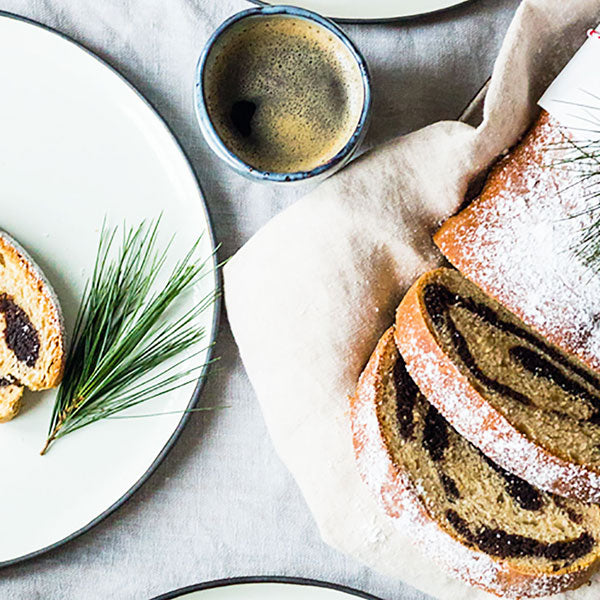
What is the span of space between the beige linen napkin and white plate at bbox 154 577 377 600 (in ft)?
0.24

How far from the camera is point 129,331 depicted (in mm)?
1187

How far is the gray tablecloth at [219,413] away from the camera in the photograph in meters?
1.19

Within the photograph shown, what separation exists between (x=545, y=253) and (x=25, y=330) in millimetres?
660

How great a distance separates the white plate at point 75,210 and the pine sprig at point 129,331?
16mm

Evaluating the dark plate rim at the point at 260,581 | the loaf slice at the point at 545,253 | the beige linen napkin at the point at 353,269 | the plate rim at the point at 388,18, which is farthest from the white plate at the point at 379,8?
the dark plate rim at the point at 260,581

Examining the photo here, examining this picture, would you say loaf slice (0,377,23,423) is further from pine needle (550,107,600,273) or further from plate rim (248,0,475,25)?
pine needle (550,107,600,273)

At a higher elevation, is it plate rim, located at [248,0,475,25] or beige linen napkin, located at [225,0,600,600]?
plate rim, located at [248,0,475,25]

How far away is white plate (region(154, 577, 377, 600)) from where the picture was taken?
3.85ft

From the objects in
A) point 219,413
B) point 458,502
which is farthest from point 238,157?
point 458,502

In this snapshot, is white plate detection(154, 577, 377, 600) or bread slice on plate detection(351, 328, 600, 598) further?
white plate detection(154, 577, 377, 600)

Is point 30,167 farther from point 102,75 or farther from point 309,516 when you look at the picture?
point 309,516

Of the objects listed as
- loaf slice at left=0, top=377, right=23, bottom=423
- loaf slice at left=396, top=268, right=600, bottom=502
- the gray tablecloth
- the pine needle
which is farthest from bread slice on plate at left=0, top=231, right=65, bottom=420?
the pine needle

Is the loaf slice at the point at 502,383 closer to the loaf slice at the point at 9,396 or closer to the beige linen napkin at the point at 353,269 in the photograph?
the beige linen napkin at the point at 353,269

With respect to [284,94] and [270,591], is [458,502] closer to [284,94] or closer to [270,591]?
[270,591]
